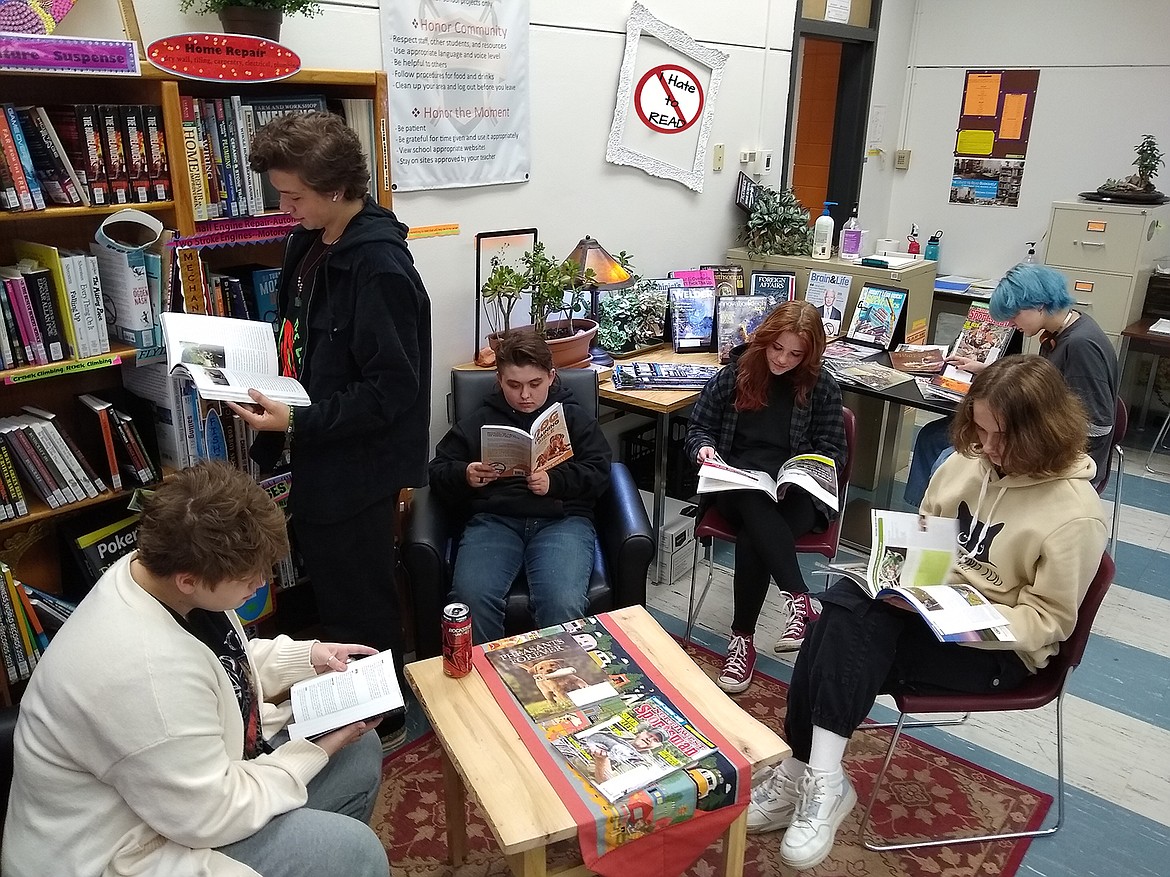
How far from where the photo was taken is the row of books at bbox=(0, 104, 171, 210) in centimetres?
185

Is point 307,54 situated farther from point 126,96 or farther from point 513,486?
point 513,486

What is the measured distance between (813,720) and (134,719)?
1.45 m

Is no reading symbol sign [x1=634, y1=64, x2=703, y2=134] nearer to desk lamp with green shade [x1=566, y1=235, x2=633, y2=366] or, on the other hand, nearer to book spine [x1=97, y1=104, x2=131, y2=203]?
desk lamp with green shade [x1=566, y1=235, x2=633, y2=366]

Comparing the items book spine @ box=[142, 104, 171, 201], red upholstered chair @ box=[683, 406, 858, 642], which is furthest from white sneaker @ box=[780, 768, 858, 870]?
book spine @ box=[142, 104, 171, 201]

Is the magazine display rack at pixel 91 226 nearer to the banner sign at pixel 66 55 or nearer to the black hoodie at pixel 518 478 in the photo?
the banner sign at pixel 66 55

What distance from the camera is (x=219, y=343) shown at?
202cm

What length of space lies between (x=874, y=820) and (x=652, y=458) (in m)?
2.03

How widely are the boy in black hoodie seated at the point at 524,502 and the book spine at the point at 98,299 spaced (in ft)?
3.03

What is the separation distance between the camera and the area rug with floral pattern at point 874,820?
207 centimetres

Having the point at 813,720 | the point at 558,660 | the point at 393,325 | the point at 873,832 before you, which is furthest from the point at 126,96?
the point at 873,832

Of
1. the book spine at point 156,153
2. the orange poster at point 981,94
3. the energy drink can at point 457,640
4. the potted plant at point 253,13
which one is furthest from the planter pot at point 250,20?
the orange poster at point 981,94

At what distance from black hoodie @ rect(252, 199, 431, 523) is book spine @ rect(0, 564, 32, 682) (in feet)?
2.12

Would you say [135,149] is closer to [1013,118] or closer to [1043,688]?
[1043,688]

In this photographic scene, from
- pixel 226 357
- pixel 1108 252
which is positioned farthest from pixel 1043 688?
pixel 1108 252
